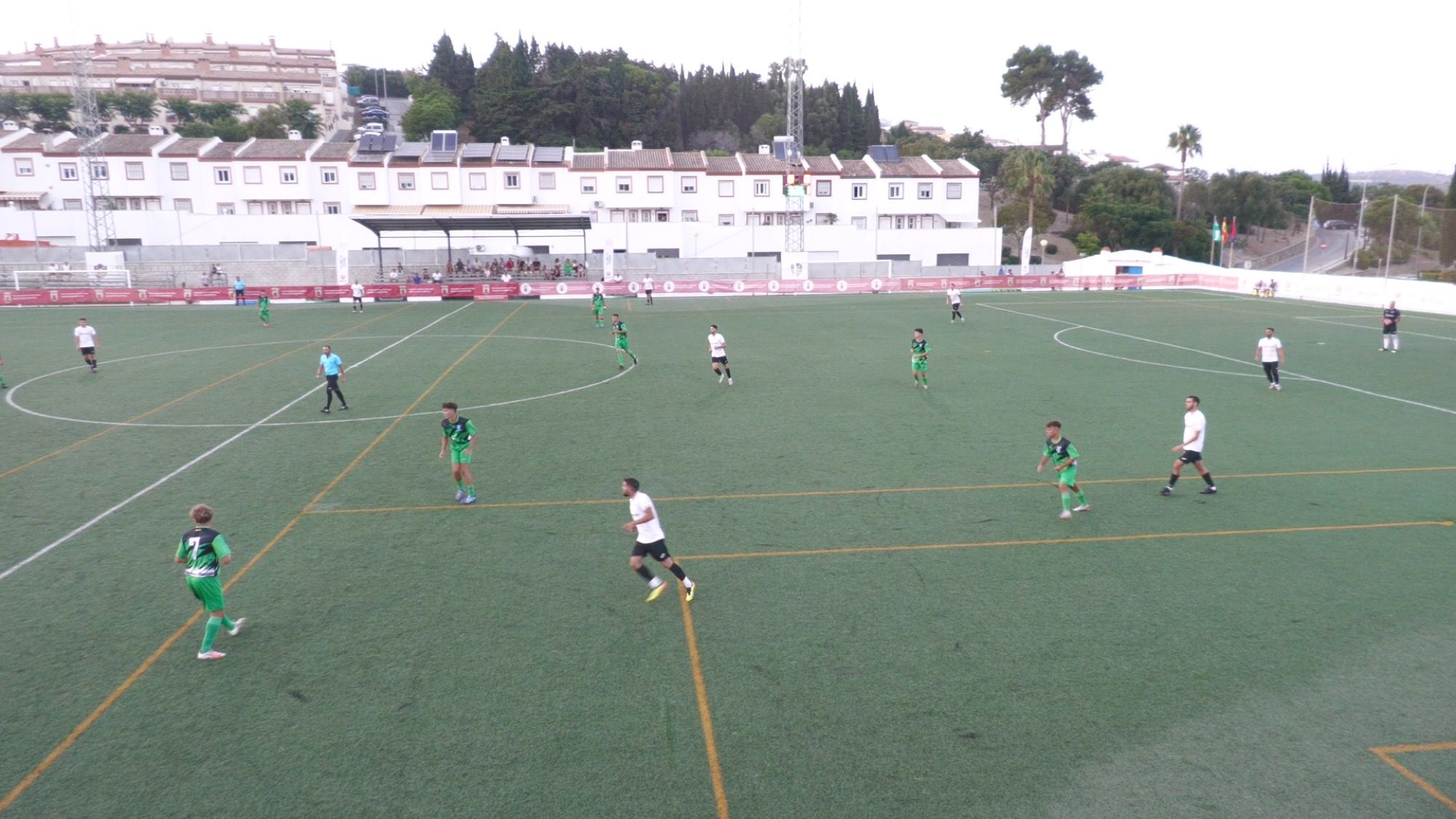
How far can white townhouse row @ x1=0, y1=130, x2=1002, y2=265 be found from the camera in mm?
71438

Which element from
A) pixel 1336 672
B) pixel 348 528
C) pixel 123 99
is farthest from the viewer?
pixel 123 99

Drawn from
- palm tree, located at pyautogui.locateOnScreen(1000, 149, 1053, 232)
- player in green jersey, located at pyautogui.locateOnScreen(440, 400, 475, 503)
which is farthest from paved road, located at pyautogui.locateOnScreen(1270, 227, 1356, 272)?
player in green jersey, located at pyautogui.locateOnScreen(440, 400, 475, 503)

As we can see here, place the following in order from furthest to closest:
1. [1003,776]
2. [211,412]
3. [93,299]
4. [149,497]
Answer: [93,299] < [211,412] < [149,497] < [1003,776]

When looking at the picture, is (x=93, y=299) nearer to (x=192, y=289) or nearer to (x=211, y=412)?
(x=192, y=289)

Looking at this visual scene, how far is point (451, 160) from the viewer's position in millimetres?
75438

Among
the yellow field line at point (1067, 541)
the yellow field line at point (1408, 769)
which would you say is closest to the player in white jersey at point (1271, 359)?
the yellow field line at point (1067, 541)

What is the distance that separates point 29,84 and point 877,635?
187 meters

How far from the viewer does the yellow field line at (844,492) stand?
1383 centimetres

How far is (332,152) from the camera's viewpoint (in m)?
76.2

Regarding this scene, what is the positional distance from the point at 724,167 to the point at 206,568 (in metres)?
74.0

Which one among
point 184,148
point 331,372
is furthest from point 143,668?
point 184,148

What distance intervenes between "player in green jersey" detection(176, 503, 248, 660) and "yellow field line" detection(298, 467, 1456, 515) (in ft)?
14.8

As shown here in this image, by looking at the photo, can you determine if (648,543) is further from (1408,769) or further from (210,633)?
(1408,769)

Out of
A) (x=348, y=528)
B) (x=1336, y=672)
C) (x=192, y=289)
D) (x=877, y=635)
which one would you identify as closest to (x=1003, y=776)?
(x=877, y=635)
